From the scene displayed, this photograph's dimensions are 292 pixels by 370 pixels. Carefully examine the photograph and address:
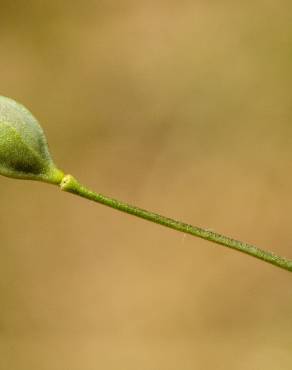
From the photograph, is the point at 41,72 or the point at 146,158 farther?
the point at 41,72

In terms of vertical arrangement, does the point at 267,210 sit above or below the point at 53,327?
above

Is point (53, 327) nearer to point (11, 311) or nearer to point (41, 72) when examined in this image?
point (11, 311)

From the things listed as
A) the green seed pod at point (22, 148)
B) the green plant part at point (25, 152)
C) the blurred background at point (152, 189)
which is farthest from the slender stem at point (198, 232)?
the blurred background at point (152, 189)

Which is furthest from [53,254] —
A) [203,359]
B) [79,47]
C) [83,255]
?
[79,47]

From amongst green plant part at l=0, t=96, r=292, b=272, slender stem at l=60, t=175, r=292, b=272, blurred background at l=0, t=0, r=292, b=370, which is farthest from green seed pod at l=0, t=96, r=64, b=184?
blurred background at l=0, t=0, r=292, b=370

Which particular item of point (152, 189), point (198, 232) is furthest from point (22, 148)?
point (152, 189)

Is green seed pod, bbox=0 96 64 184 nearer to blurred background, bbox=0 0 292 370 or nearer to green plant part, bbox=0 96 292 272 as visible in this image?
green plant part, bbox=0 96 292 272
